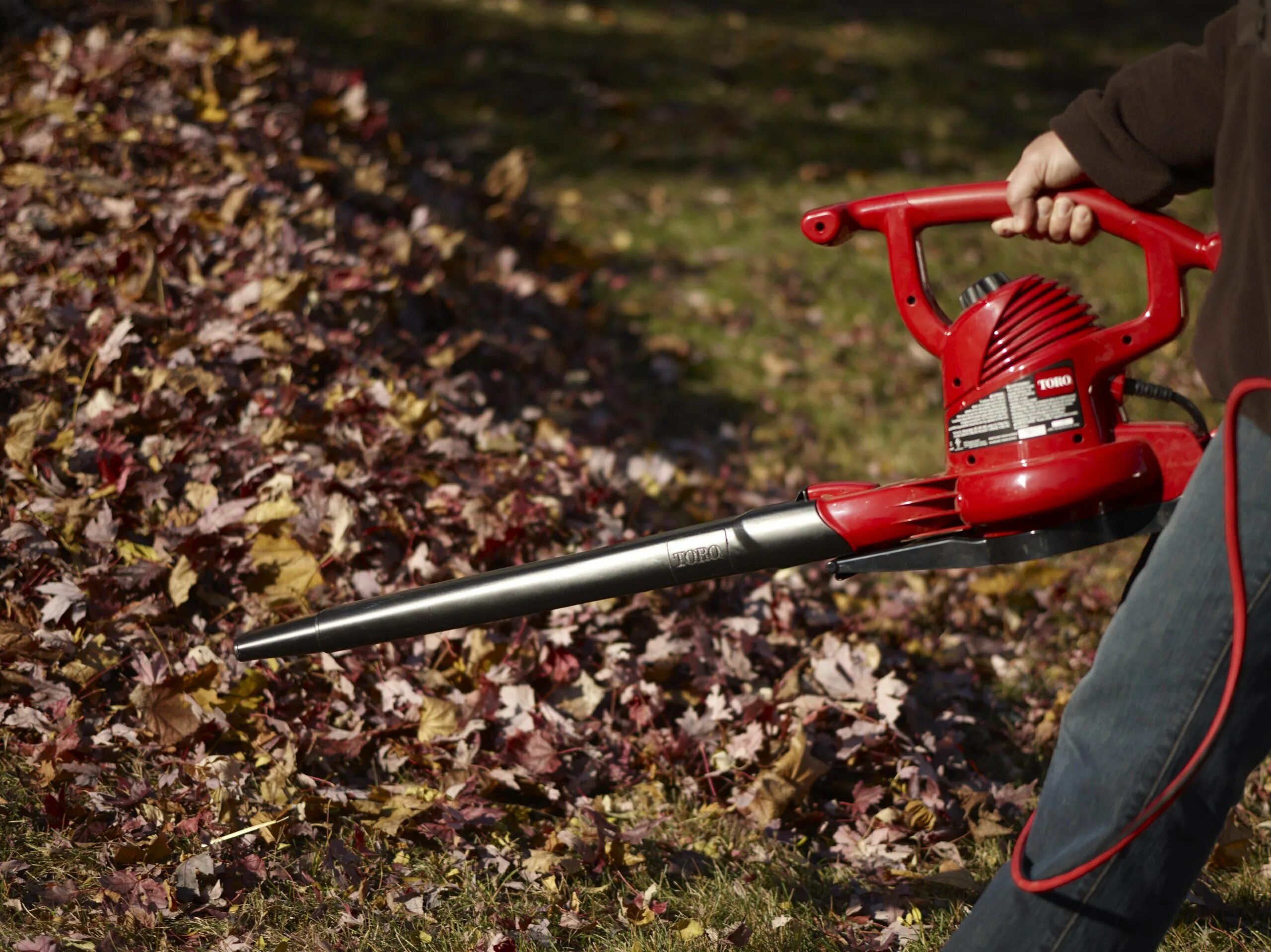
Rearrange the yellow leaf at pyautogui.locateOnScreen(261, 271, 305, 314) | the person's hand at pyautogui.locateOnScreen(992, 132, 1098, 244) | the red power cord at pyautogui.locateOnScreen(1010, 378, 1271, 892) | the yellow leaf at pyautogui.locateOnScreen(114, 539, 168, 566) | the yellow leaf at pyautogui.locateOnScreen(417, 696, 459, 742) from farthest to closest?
1. the yellow leaf at pyautogui.locateOnScreen(261, 271, 305, 314)
2. the yellow leaf at pyautogui.locateOnScreen(114, 539, 168, 566)
3. the yellow leaf at pyautogui.locateOnScreen(417, 696, 459, 742)
4. the person's hand at pyautogui.locateOnScreen(992, 132, 1098, 244)
5. the red power cord at pyautogui.locateOnScreen(1010, 378, 1271, 892)

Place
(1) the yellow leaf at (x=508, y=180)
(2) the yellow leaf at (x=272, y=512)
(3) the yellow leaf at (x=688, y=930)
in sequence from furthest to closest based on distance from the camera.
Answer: (1) the yellow leaf at (x=508, y=180) → (2) the yellow leaf at (x=272, y=512) → (3) the yellow leaf at (x=688, y=930)

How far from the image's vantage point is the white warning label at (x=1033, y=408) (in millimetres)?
1836

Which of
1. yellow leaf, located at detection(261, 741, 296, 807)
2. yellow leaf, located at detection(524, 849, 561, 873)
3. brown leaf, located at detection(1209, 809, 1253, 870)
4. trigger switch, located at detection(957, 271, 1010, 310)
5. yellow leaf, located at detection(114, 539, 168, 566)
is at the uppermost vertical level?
trigger switch, located at detection(957, 271, 1010, 310)

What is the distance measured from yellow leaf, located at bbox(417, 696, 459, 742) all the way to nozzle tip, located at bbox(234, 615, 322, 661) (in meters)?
0.39

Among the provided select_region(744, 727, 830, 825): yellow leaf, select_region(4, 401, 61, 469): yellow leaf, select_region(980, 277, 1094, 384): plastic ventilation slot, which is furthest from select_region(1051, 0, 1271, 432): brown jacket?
select_region(4, 401, 61, 469): yellow leaf

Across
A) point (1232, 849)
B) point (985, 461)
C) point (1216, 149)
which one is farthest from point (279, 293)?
point (1232, 849)

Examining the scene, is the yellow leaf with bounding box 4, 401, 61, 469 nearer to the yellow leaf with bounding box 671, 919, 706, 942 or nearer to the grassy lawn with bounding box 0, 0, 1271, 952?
the grassy lawn with bounding box 0, 0, 1271, 952

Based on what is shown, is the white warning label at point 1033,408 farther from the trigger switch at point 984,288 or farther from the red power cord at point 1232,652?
the red power cord at point 1232,652

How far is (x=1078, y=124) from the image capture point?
74.7 inches

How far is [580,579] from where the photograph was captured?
2.07 metres

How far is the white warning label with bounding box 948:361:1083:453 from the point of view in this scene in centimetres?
184

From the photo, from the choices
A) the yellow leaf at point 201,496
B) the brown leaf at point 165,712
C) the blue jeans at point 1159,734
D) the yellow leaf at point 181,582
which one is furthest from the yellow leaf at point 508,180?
the blue jeans at point 1159,734

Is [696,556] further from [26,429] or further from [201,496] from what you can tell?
[26,429]

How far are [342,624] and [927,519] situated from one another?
1.18m
